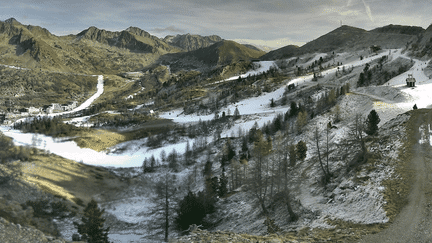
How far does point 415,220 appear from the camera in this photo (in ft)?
84.8

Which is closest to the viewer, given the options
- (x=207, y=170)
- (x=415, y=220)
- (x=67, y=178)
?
(x=415, y=220)

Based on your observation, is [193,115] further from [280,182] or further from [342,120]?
[280,182]

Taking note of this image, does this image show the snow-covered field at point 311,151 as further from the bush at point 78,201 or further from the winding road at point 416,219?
the bush at point 78,201

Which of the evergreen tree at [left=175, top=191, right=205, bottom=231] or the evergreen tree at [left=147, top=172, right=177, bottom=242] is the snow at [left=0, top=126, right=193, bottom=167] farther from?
the evergreen tree at [left=175, top=191, right=205, bottom=231]

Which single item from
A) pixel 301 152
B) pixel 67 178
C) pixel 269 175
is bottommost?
pixel 67 178

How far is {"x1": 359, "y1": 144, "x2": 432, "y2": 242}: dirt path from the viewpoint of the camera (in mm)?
23781

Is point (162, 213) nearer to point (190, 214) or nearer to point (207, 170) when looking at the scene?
point (190, 214)

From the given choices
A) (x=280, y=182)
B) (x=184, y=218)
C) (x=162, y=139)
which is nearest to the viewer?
(x=280, y=182)

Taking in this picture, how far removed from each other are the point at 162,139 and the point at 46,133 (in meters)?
60.1

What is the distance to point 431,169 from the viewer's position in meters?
35.1

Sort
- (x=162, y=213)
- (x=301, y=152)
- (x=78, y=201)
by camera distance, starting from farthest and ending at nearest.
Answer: (x=78, y=201)
(x=301, y=152)
(x=162, y=213)

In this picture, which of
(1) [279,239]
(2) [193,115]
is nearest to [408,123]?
(1) [279,239]

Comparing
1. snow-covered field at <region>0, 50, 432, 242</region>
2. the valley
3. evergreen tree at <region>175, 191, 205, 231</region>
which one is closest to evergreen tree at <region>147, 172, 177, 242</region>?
the valley

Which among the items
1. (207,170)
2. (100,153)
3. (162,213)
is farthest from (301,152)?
(100,153)
